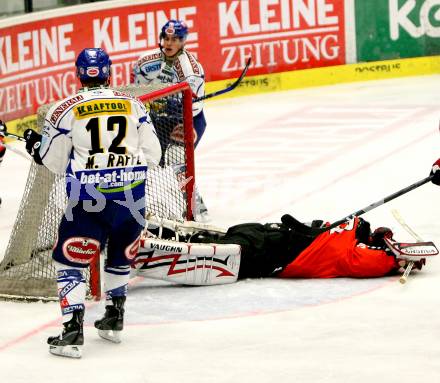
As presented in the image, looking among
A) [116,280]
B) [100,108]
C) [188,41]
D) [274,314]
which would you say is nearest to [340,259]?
[274,314]

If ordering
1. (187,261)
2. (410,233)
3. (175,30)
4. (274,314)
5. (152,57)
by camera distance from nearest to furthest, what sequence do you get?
1. (274,314)
2. (187,261)
3. (410,233)
4. (175,30)
5. (152,57)

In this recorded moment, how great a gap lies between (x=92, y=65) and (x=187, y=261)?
5.25ft

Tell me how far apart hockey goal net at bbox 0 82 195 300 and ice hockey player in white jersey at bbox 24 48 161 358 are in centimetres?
97

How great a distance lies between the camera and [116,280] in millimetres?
6559

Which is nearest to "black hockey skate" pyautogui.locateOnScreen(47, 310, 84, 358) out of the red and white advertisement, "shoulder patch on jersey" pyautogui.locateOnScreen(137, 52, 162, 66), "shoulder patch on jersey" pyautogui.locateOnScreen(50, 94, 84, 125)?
"shoulder patch on jersey" pyautogui.locateOnScreen(50, 94, 84, 125)

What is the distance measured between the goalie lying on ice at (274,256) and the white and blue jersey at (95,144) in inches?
48.2

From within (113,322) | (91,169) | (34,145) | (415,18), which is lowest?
(113,322)

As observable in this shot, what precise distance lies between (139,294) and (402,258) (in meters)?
1.56

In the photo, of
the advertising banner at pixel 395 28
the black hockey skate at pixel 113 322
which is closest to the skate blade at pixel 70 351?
the black hockey skate at pixel 113 322

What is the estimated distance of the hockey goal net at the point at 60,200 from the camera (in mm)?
7574

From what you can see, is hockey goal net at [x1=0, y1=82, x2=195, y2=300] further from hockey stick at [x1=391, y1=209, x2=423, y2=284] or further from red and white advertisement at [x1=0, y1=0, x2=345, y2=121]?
red and white advertisement at [x1=0, y1=0, x2=345, y2=121]

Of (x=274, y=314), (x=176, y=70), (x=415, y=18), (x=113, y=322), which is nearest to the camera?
Result: (x=113, y=322)

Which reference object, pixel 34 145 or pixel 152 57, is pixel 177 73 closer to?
pixel 152 57

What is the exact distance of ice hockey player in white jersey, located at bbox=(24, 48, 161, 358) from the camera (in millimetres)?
6270
